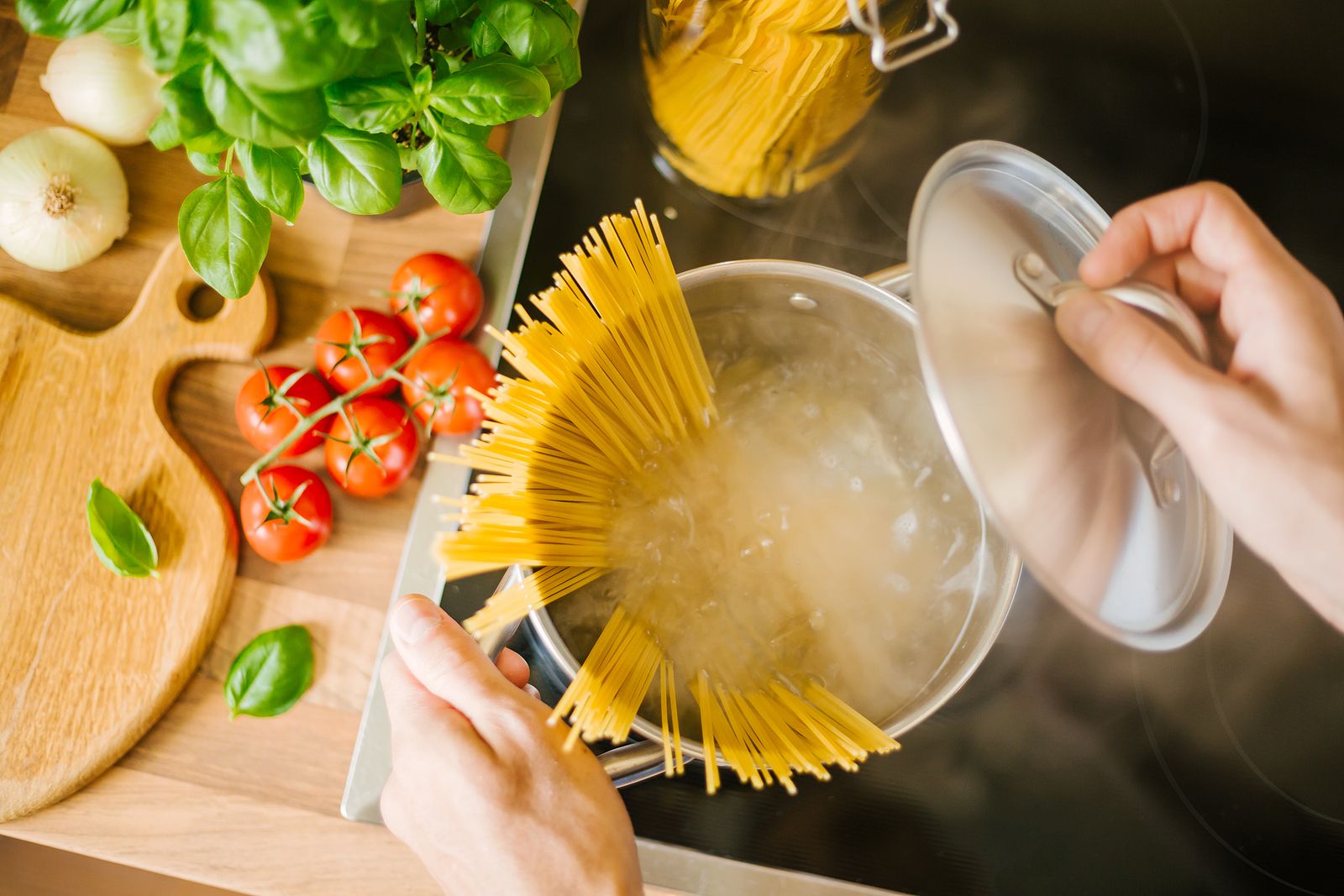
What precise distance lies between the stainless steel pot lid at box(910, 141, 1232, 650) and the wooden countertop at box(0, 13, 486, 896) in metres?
0.42

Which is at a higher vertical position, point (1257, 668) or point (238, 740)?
point (1257, 668)

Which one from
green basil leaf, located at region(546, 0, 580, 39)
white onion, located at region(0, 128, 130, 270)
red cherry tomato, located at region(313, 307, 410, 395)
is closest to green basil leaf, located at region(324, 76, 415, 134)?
green basil leaf, located at region(546, 0, 580, 39)

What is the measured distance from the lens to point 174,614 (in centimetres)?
65

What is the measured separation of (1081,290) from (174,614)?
Answer: 66cm

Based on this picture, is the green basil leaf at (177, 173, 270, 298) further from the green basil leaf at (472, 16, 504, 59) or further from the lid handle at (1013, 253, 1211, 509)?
the lid handle at (1013, 253, 1211, 509)

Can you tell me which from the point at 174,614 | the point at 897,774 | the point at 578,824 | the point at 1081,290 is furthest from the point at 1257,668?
the point at 174,614

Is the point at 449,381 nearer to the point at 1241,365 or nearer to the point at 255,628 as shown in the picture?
the point at 255,628

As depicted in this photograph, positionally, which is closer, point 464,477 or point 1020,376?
point 1020,376

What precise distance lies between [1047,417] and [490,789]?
343 mm

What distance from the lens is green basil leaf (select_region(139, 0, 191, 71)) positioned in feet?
1.18

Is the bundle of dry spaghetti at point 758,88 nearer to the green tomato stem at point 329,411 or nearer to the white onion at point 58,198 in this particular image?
the green tomato stem at point 329,411

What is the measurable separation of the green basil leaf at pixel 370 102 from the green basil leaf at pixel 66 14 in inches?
3.9

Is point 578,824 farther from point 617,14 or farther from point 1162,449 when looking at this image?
point 617,14

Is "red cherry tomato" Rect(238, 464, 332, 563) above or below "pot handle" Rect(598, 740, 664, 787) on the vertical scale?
below
